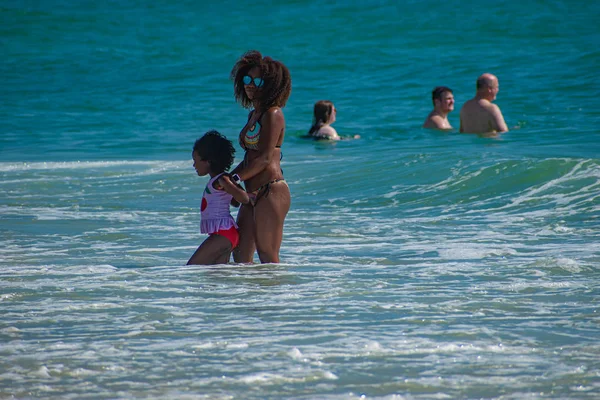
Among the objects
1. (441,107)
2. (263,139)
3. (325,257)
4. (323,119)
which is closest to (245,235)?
(263,139)

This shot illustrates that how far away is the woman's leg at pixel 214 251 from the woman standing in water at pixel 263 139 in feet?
0.85

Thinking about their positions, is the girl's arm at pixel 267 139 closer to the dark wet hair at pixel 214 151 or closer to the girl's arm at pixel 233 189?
the girl's arm at pixel 233 189

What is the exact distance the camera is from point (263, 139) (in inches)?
210

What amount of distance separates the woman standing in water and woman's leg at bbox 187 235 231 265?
0.26m

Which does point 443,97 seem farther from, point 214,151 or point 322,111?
point 214,151

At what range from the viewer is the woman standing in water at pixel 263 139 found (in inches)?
210

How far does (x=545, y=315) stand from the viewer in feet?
15.2

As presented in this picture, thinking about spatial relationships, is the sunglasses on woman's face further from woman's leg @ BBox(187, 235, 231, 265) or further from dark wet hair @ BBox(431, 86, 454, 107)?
dark wet hair @ BBox(431, 86, 454, 107)

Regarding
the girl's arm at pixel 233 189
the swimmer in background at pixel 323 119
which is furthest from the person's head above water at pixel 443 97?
the girl's arm at pixel 233 189

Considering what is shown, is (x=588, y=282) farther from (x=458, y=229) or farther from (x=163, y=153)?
(x=163, y=153)

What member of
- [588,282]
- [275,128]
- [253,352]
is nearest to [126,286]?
[275,128]

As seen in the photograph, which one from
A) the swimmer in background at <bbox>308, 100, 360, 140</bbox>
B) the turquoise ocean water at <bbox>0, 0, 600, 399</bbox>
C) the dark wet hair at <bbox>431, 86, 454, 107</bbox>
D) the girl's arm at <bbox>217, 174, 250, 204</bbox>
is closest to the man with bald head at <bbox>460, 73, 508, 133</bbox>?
the turquoise ocean water at <bbox>0, 0, 600, 399</bbox>

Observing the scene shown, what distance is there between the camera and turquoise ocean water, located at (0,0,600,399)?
378 centimetres

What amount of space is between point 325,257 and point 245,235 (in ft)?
3.68
